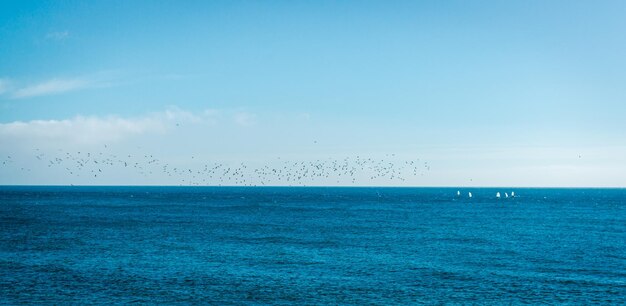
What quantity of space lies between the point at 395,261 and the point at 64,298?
104ft

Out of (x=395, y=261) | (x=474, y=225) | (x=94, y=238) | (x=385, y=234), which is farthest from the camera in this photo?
(x=474, y=225)

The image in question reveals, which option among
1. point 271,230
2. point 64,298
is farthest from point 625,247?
point 64,298

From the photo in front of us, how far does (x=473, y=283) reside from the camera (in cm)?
4512

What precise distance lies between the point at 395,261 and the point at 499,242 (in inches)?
980

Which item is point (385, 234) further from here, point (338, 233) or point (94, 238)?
point (94, 238)

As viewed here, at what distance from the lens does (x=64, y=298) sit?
39.1 m

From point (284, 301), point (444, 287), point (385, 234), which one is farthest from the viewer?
point (385, 234)

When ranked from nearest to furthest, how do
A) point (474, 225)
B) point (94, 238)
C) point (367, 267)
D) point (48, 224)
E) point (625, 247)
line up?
point (367, 267) < point (625, 247) < point (94, 238) < point (48, 224) < point (474, 225)

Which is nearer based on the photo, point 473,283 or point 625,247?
point 473,283

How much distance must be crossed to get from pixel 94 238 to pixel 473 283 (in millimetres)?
52177

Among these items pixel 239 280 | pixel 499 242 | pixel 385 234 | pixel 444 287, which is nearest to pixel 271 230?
pixel 385 234

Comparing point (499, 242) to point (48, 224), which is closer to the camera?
point (499, 242)

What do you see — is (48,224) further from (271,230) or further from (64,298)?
(64,298)

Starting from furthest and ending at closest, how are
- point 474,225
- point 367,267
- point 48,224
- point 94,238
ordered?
1. point 474,225
2. point 48,224
3. point 94,238
4. point 367,267
